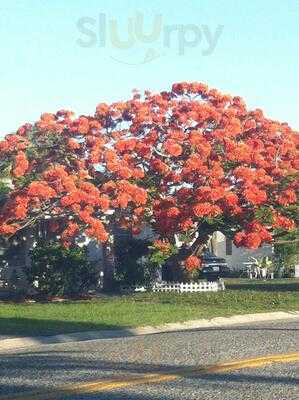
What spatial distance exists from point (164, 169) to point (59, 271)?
16.7 ft

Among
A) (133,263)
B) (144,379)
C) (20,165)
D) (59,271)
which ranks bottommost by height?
(144,379)

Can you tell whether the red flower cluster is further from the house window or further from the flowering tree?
the house window

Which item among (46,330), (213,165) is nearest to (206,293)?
(213,165)

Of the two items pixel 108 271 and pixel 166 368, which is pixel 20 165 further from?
pixel 166 368

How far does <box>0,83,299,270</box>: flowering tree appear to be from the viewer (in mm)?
26047

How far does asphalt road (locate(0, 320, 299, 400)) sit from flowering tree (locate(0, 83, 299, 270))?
1167cm

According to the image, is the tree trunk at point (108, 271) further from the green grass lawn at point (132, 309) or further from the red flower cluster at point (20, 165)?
the red flower cluster at point (20, 165)

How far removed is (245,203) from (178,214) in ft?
9.06

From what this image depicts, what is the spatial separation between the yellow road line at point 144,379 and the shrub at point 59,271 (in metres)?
15.9

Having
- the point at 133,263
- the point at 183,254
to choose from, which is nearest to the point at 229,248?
the point at 183,254

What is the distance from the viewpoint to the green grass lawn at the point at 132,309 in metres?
19.0

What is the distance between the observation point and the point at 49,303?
24906 mm

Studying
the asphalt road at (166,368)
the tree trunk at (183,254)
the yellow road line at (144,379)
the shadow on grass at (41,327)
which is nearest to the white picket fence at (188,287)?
the tree trunk at (183,254)

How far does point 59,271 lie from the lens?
26.9 m
